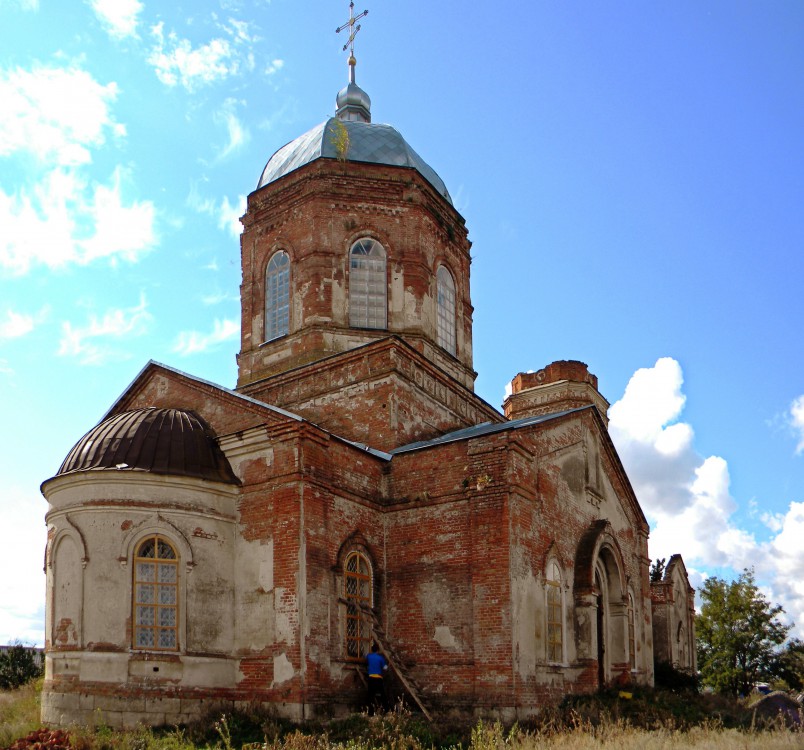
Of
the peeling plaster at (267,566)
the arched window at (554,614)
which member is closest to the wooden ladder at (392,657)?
the peeling plaster at (267,566)

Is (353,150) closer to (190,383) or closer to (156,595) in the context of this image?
(190,383)

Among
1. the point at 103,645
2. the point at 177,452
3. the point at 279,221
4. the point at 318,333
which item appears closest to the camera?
the point at 103,645

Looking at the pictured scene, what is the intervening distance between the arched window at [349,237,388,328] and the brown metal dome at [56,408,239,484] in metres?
4.65

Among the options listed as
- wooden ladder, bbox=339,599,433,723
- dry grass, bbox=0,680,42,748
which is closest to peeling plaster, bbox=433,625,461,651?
wooden ladder, bbox=339,599,433,723

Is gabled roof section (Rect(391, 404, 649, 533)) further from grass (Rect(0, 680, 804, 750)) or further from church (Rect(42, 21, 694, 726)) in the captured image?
grass (Rect(0, 680, 804, 750))

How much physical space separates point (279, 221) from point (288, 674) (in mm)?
9970

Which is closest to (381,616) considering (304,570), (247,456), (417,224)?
(304,570)

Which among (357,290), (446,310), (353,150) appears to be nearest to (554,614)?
(446,310)

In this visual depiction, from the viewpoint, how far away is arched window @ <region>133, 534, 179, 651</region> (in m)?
12.8

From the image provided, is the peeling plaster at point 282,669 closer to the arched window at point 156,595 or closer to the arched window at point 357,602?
the arched window at point 357,602

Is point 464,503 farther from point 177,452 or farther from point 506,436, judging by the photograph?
point 177,452

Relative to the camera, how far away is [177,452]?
1378 centimetres

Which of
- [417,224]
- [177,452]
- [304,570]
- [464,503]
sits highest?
[417,224]

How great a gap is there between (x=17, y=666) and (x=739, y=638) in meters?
22.2
